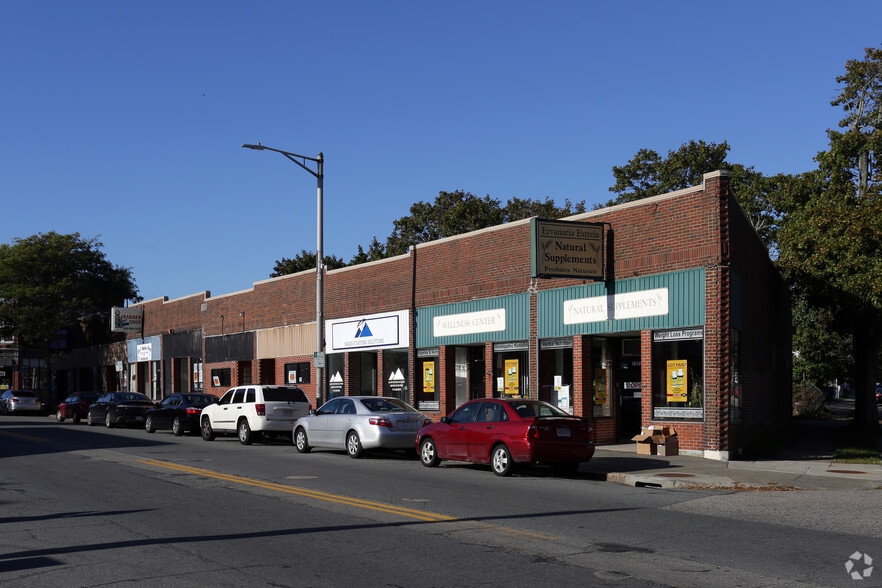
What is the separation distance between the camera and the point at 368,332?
1262 inches

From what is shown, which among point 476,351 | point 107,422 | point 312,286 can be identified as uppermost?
point 312,286

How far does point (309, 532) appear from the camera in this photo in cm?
1041

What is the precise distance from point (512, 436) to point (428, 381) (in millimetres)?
12687

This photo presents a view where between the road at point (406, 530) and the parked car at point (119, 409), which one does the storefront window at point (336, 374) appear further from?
the road at point (406, 530)

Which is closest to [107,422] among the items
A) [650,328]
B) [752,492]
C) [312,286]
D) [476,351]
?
[312,286]

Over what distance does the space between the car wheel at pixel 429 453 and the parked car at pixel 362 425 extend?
1435mm

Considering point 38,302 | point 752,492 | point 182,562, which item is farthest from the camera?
point 38,302

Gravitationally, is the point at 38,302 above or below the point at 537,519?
above

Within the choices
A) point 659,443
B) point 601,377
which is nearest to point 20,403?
point 601,377

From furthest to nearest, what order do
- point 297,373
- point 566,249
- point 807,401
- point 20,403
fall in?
1. point 20,403
2. point 807,401
3. point 297,373
4. point 566,249

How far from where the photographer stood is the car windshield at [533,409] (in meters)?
17.2

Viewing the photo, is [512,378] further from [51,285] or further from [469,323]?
[51,285]

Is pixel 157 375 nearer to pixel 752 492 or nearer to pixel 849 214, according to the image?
pixel 849 214

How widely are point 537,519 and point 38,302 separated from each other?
49.3 m
